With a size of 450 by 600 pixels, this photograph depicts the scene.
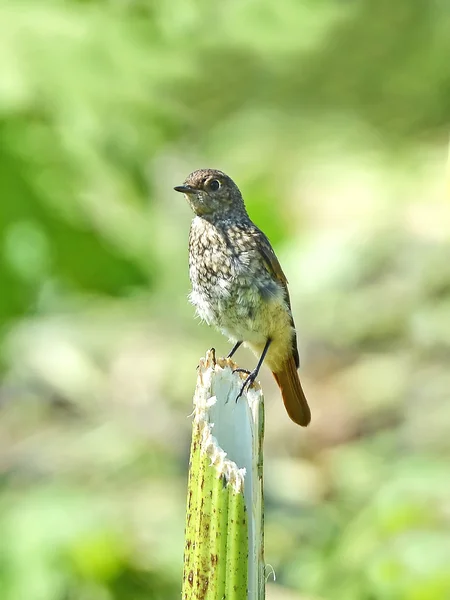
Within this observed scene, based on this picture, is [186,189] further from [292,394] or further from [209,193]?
[292,394]

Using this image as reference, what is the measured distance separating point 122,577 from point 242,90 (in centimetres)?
A: 167

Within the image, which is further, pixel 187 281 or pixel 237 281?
pixel 187 281

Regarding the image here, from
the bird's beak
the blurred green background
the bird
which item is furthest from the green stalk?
the bird's beak

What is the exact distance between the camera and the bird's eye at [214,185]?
363cm

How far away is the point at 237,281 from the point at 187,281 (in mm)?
448

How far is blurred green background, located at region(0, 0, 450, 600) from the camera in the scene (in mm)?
2779

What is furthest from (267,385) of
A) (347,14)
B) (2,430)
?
(347,14)

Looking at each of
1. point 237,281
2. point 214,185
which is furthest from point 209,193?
point 237,281

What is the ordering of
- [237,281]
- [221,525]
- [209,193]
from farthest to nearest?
[209,193]
[237,281]
[221,525]

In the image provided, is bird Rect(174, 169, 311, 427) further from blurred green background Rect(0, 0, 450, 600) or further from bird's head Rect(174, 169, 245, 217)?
blurred green background Rect(0, 0, 450, 600)

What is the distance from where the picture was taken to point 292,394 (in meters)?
3.64

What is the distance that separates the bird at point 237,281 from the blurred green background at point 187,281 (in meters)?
0.13

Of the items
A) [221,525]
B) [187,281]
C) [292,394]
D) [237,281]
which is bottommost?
[221,525]

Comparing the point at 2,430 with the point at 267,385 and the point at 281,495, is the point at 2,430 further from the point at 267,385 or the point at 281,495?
the point at 281,495
